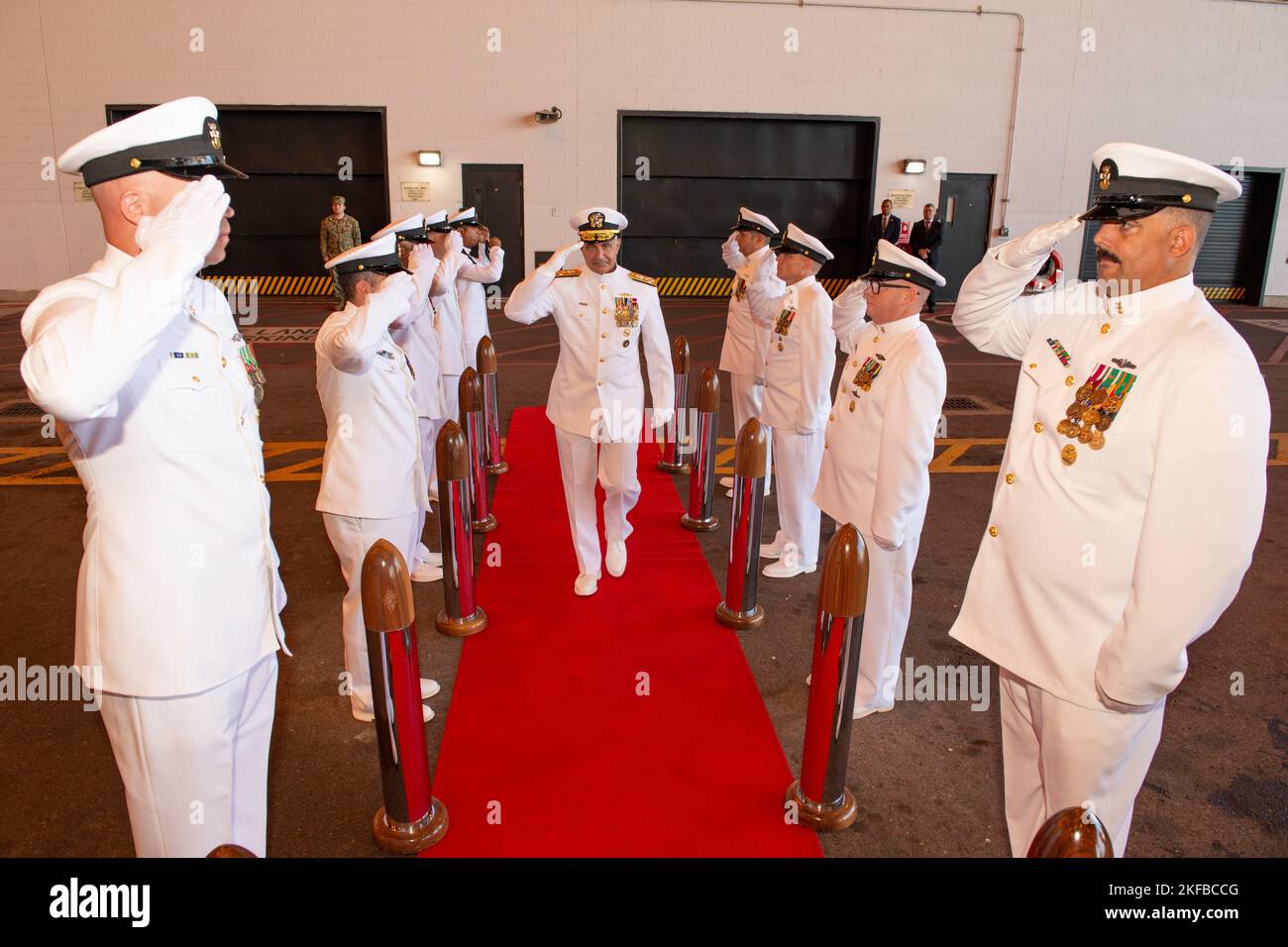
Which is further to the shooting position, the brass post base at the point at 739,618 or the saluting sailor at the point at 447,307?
the saluting sailor at the point at 447,307

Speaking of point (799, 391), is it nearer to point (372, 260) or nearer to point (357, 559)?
point (372, 260)

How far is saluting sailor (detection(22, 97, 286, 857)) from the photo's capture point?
6.46 feet

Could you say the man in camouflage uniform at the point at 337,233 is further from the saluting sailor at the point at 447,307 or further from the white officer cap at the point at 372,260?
the white officer cap at the point at 372,260

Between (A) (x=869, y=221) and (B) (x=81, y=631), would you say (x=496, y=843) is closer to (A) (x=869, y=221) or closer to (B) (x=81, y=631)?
(B) (x=81, y=631)

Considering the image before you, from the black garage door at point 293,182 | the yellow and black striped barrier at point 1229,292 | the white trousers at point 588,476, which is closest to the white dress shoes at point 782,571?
the white trousers at point 588,476

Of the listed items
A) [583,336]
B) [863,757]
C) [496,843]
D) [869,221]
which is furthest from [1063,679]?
[869,221]

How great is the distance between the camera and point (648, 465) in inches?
301

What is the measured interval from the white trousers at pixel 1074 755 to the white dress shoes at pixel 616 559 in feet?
9.82

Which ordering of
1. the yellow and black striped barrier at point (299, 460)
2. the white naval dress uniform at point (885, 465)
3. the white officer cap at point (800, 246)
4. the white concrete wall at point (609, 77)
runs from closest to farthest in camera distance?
the white naval dress uniform at point (885, 465) < the white officer cap at point (800, 246) < the yellow and black striped barrier at point (299, 460) < the white concrete wall at point (609, 77)

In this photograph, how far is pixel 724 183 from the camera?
59.0 feet

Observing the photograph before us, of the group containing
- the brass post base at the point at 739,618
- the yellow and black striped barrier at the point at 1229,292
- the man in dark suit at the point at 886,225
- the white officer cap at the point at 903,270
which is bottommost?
the brass post base at the point at 739,618

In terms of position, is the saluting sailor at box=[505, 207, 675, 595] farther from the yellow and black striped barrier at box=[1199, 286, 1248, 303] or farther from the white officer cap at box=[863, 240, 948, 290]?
the yellow and black striped barrier at box=[1199, 286, 1248, 303]

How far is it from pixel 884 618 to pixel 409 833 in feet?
7.14

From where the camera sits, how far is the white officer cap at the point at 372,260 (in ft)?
12.0
